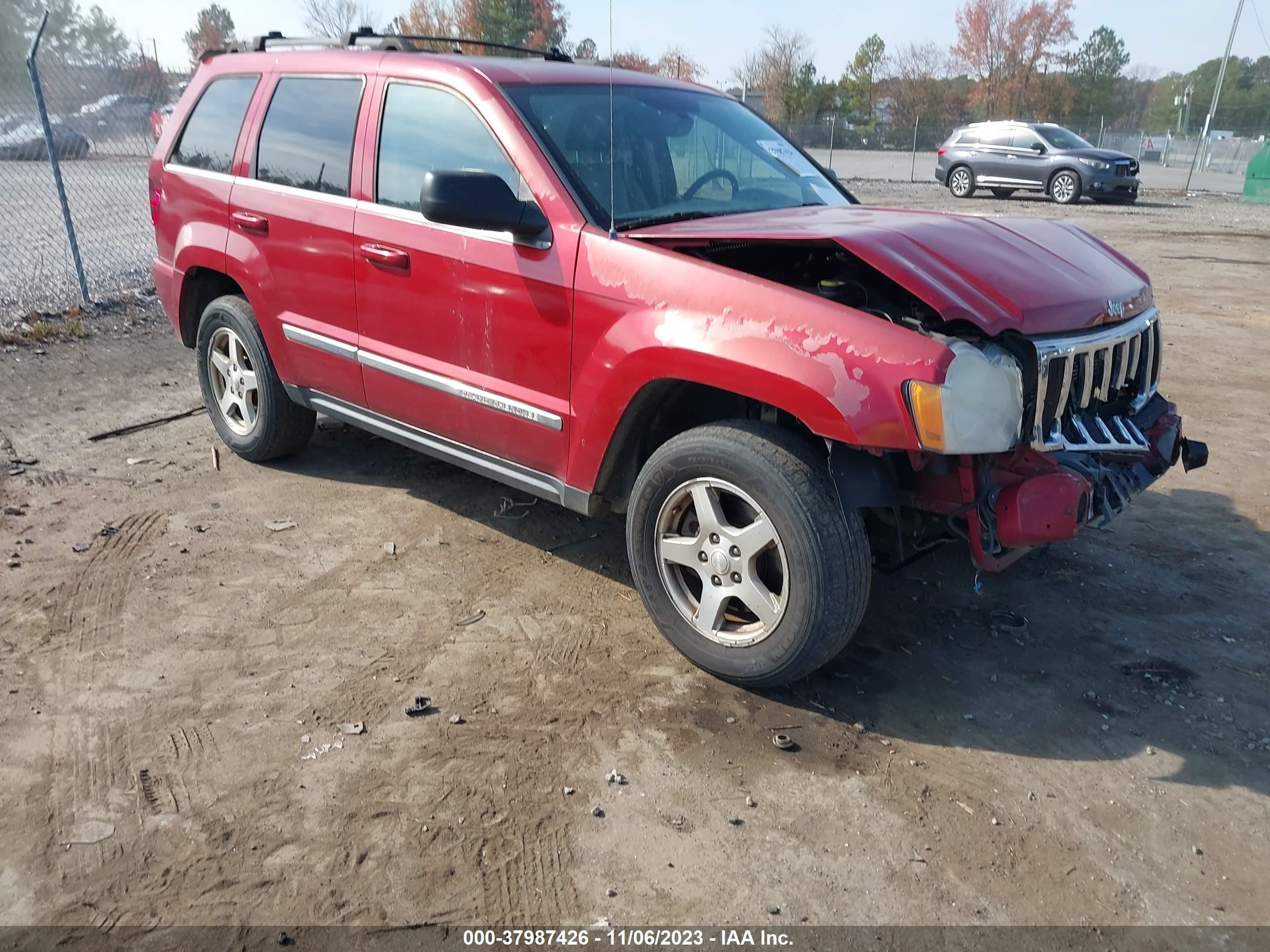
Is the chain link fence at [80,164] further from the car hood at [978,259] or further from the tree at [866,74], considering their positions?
the tree at [866,74]

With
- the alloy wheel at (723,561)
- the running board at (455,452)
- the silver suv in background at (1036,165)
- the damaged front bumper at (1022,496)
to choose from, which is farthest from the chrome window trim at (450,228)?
the silver suv in background at (1036,165)

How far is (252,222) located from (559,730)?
118 inches

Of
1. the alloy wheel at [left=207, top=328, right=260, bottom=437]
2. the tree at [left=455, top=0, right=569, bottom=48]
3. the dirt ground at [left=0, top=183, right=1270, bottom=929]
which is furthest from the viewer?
the tree at [left=455, top=0, right=569, bottom=48]

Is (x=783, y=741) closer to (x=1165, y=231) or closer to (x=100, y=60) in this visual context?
(x=100, y=60)

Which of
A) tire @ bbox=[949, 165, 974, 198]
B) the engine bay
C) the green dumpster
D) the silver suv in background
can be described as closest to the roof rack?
the engine bay

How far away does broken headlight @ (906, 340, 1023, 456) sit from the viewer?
2781 mm

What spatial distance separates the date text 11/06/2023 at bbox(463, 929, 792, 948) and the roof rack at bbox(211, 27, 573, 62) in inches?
140

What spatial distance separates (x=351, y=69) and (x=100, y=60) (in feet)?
22.9

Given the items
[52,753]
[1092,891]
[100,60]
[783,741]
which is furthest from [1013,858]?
[100,60]

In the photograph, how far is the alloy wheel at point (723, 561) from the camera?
3.21 m

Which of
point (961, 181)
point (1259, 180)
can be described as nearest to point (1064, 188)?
point (961, 181)

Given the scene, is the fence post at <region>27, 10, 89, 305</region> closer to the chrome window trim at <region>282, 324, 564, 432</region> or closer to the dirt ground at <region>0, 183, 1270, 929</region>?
the dirt ground at <region>0, 183, 1270, 929</region>

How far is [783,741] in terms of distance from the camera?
10.2ft

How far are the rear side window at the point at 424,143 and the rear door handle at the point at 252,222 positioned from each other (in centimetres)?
81
